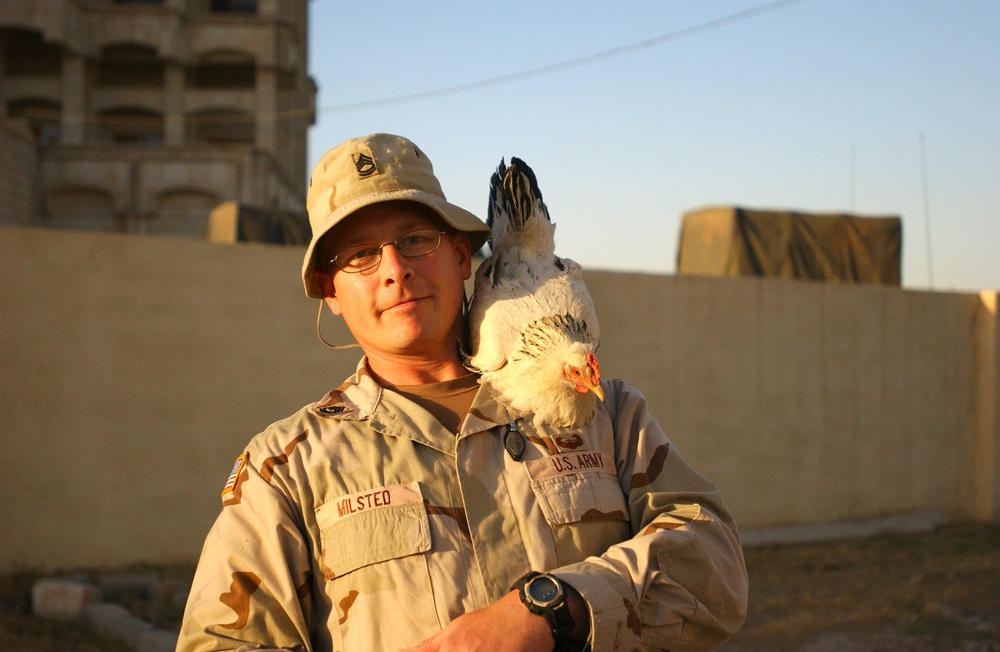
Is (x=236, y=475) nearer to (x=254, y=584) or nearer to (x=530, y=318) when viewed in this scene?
(x=254, y=584)

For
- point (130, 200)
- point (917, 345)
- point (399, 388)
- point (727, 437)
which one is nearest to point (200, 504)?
point (727, 437)

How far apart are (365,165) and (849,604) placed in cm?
538

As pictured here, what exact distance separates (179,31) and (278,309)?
63.3ft

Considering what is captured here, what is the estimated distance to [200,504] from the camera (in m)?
6.95

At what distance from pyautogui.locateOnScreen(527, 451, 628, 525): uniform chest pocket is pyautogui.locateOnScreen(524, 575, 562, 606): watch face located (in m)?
0.19

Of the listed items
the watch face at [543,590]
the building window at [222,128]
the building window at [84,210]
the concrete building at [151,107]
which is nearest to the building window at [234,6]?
the concrete building at [151,107]

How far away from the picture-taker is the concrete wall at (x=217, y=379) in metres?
6.63

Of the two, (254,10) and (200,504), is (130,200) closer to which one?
(254,10)

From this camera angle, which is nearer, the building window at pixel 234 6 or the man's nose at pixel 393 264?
the man's nose at pixel 393 264

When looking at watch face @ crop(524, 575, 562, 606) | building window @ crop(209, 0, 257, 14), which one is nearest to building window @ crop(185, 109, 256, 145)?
building window @ crop(209, 0, 257, 14)

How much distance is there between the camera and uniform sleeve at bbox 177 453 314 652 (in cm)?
183

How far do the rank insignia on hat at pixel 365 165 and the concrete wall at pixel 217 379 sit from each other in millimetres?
5153

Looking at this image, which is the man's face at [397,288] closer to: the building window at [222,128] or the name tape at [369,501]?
the name tape at [369,501]

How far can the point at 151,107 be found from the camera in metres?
25.1
